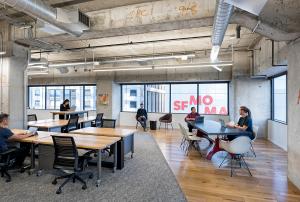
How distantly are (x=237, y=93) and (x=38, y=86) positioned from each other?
11064 millimetres

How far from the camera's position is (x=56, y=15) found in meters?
3.47

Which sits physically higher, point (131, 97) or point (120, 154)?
point (131, 97)

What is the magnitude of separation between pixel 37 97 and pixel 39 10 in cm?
1090

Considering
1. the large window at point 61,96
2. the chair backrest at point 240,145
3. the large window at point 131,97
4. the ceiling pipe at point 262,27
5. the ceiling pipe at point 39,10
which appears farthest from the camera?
the large window at point 61,96

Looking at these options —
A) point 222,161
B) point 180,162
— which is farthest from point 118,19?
point 222,161

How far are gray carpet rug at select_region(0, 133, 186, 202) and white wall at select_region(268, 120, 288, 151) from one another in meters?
3.81

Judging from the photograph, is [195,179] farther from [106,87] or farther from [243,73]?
[106,87]

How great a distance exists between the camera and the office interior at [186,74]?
10.2 ft

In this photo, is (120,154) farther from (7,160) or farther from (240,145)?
(240,145)

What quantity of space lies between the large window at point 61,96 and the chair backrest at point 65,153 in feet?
26.8

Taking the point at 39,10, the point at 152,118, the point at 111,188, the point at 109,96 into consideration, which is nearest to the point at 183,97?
the point at 152,118

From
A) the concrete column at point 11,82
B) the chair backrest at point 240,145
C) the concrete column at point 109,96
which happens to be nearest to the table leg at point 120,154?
the chair backrest at point 240,145

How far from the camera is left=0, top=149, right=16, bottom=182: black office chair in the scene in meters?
3.25

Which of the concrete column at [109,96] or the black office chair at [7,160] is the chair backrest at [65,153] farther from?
the concrete column at [109,96]
